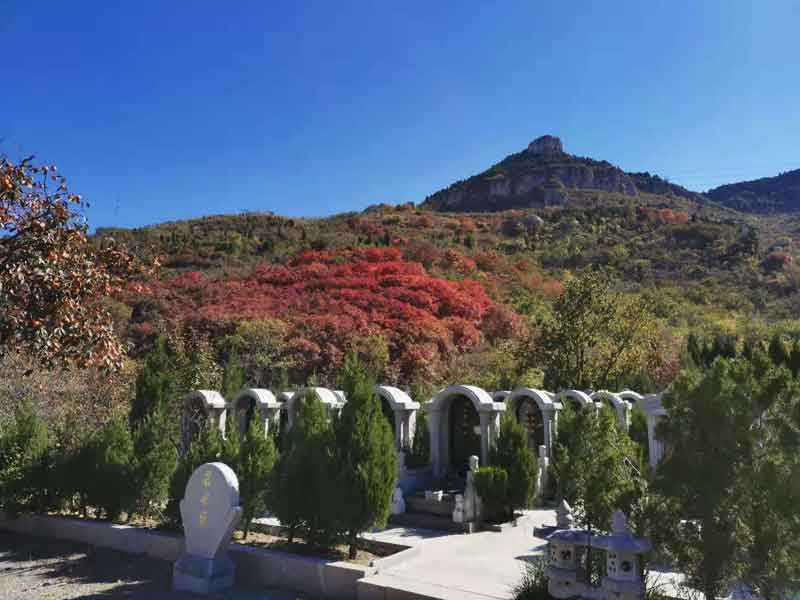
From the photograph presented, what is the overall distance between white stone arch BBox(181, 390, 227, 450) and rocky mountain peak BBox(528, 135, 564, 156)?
3570 inches

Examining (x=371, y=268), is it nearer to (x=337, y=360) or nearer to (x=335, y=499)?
(x=337, y=360)

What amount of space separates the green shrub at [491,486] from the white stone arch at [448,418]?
1.48m

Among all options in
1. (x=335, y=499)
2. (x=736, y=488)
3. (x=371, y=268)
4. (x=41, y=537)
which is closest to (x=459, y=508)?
(x=335, y=499)

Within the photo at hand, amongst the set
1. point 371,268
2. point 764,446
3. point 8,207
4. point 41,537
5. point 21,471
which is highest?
point 371,268

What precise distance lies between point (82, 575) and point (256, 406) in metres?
6.60

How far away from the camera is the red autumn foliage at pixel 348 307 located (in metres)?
24.5

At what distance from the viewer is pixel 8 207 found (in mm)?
6664

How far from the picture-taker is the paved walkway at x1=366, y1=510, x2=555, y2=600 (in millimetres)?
6578

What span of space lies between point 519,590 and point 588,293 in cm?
1651

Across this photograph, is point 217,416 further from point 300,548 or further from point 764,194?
point 764,194

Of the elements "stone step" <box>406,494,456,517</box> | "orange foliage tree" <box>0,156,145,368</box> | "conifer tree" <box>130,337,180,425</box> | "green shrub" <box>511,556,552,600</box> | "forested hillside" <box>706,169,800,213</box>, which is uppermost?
"forested hillside" <box>706,169,800,213</box>

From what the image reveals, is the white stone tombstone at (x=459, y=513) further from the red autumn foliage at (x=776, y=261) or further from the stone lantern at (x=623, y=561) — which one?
the red autumn foliage at (x=776, y=261)

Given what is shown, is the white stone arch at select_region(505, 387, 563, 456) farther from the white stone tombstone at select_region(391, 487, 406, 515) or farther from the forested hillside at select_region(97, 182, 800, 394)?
the forested hillside at select_region(97, 182, 800, 394)

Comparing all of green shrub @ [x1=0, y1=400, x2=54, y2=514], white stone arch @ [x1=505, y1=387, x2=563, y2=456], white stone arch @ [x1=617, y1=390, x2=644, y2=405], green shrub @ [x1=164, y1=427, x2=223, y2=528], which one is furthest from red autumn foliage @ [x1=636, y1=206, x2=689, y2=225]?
green shrub @ [x1=0, y1=400, x2=54, y2=514]
